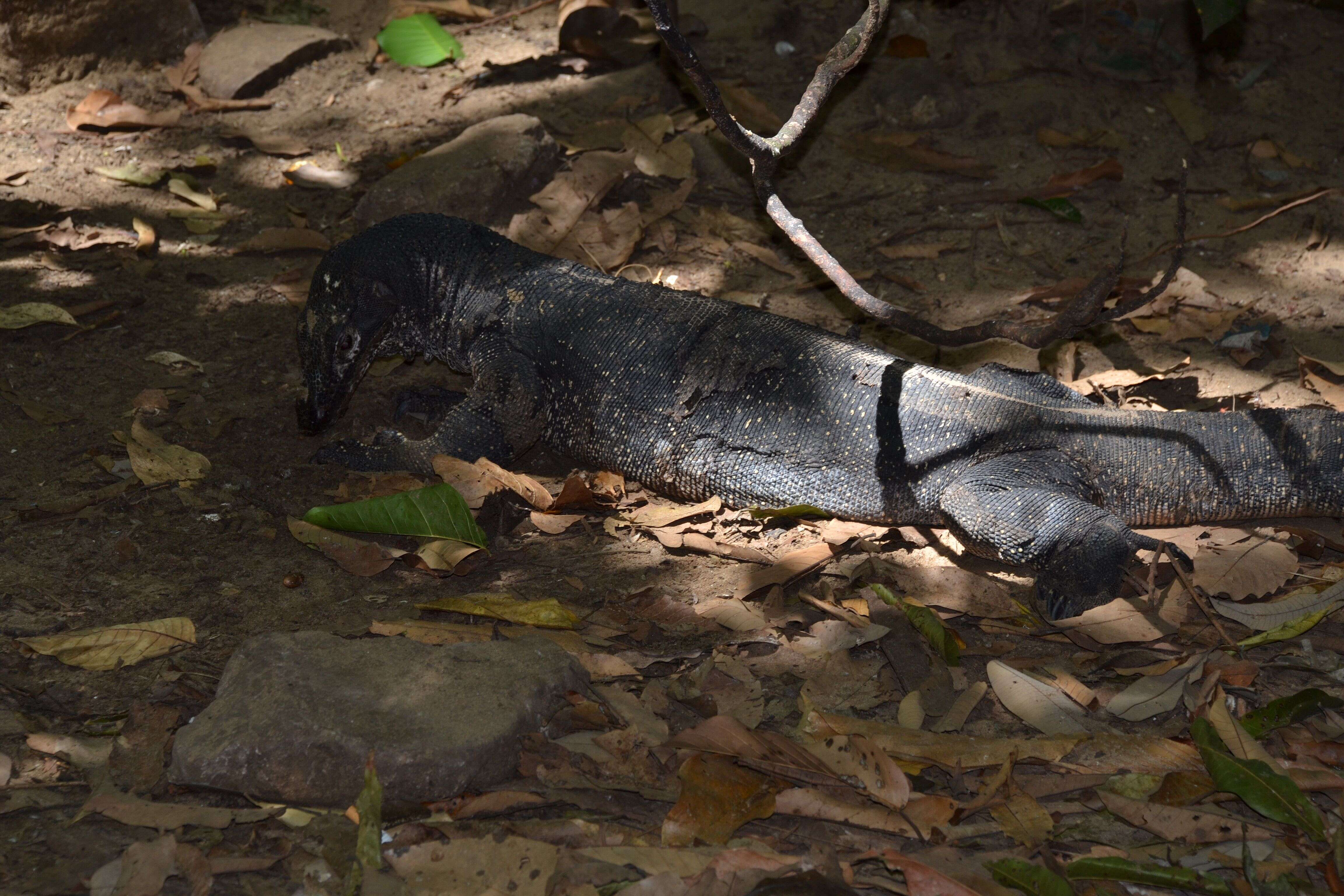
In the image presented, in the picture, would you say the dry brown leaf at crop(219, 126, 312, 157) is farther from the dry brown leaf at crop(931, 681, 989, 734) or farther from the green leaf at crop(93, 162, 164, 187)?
the dry brown leaf at crop(931, 681, 989, 734)

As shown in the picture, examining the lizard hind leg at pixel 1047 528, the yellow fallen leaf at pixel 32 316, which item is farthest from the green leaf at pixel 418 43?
the lizard hind leg at pixel 1047 528

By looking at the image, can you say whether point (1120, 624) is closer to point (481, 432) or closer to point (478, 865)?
point (478, 865)

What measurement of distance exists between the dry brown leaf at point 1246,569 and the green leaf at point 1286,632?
190 millimetres

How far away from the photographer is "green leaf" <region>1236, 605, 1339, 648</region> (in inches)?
144

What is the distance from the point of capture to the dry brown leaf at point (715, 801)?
9.57ft

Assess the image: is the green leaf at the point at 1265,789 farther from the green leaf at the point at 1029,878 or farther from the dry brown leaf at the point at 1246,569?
the dry brown leaf at the point at 1246,569

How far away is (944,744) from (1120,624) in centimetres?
99

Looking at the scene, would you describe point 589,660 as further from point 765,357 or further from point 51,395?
point 51,395

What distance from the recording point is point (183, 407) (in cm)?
506

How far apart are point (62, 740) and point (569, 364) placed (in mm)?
2561

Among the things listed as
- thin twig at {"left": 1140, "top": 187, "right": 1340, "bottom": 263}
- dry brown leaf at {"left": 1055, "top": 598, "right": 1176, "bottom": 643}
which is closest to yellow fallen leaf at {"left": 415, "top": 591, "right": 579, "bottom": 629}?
dry brown leaf at {"left": 1055, "top": 598, "right": 1176, "bottom": 643}

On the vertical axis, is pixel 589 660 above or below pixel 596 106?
below

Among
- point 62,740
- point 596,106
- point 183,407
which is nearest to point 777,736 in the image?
point 62,740

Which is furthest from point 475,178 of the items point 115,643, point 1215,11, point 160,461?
point 1215,11
